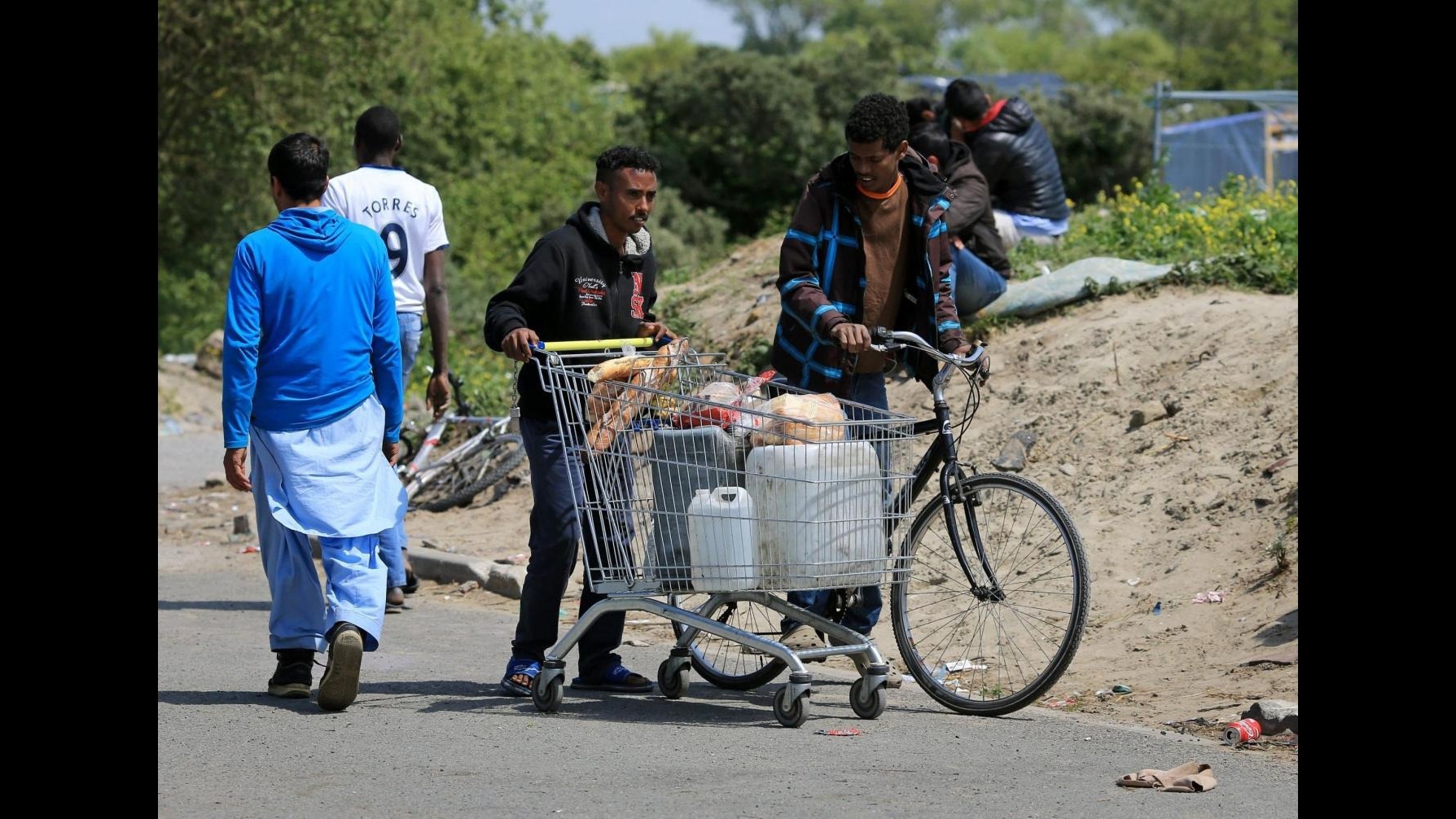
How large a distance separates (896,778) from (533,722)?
147 centimetres

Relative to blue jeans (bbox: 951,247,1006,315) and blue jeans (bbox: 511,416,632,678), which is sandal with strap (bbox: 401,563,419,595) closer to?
blue jeans (bbox: 511,416,632,678)

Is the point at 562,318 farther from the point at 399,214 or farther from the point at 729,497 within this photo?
the point at 399,214

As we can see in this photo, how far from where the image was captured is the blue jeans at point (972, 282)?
10.7 m

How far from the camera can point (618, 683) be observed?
21.8ft

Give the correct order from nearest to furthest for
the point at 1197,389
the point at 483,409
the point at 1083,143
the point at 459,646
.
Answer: the point at 459,646 → the point at 1197,389 → the point at 483,409 → the point at 1083,143

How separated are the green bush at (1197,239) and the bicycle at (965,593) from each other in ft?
13.4

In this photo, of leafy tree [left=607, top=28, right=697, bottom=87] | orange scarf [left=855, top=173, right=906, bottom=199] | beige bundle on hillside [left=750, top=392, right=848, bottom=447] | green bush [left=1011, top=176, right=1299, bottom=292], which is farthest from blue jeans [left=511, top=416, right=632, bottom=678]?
leafy tree [left=607, top=28, right=697, bottom=87]

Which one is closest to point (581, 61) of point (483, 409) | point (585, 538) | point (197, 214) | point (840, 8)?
point (197, 214)

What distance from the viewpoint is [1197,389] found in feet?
31.1

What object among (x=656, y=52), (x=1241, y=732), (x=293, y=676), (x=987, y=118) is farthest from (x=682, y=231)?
(x=656, y=52)

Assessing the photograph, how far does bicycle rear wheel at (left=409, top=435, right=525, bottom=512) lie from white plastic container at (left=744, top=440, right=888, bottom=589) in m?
6.10

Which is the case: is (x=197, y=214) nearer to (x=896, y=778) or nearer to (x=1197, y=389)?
(x=1197, y=389)
